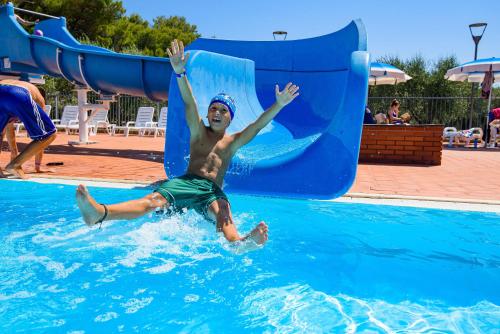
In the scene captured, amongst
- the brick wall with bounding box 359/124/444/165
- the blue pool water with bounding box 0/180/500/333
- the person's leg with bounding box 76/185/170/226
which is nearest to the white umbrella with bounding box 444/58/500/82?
the brick wall with bounding box 359/124/444/165

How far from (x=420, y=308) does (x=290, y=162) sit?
2.42 m

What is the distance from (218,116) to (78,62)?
20.9 ft

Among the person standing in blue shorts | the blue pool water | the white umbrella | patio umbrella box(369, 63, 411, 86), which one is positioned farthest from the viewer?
patio umbrella box(369, 63, 411, 86)

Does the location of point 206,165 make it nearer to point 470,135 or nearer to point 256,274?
point 256,274

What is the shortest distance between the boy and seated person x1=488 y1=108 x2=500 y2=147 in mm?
11538

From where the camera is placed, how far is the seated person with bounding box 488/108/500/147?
12.5m

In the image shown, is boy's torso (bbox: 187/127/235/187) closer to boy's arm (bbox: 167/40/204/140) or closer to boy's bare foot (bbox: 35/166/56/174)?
boy's arm (bbox: 167/40/204/140)

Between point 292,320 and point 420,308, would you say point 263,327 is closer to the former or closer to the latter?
point 292,320

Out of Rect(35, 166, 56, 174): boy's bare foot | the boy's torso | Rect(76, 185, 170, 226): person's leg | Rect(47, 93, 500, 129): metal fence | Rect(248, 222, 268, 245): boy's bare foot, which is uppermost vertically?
Rect(47, 93, 500, 129): metal fence

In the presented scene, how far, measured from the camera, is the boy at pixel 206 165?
2.84 metres

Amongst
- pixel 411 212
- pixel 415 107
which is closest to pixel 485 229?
pixel 411 212

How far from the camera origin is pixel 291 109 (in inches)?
269

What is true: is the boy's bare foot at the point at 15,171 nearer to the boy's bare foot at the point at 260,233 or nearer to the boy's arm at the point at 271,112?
the boy's arm at the point at 271,112

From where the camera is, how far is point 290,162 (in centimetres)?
453
